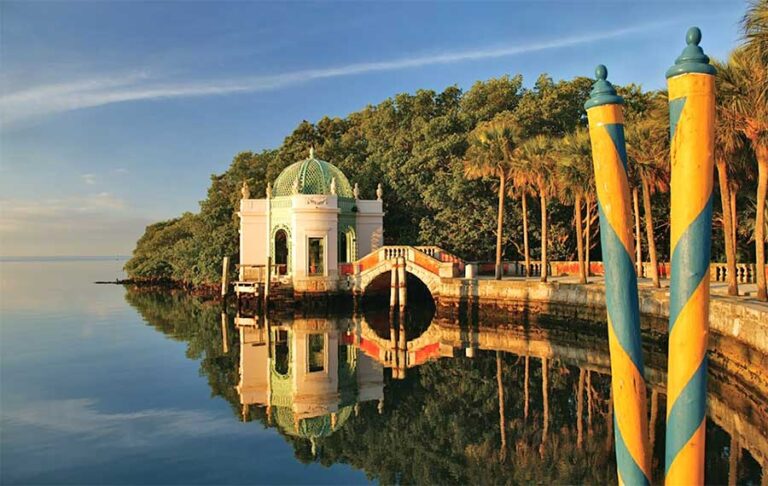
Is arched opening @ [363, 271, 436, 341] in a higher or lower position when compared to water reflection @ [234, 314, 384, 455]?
higher

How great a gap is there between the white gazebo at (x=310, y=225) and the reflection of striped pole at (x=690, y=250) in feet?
98.3

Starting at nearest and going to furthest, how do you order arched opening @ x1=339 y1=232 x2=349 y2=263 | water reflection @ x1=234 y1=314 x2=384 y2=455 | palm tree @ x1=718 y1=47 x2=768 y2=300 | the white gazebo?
water reflection @ x1=234 y1=314 x2=384 y2=455 → palm tree @ x1=718 y1=47 x2=768 y2=300 → the white gazebo → arched opening @ x1=339 y1=232 x2=349 y2=263

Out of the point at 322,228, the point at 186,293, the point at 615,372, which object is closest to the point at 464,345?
the point at 322,228

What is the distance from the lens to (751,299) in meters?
18.2

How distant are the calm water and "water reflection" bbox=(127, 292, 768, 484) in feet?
0.20

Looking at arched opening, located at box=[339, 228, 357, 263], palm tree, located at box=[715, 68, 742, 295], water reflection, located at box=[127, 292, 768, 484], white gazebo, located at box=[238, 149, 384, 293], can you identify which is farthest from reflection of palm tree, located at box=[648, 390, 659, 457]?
arched opening, located at box=[339, 228, 357, 263]

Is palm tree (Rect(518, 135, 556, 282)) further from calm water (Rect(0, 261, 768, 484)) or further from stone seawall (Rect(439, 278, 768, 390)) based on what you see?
calm water (Rect(0, 261, 768, 484))

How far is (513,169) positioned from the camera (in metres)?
29.2

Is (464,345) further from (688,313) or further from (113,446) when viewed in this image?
(688,313)

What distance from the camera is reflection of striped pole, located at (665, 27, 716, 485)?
3.67m

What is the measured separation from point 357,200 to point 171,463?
88.1ft

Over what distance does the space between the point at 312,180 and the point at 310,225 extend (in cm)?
410

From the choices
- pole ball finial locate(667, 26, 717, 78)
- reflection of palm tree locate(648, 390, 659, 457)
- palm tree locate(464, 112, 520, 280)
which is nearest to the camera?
pole ball finial locate(667, 26, 717, 78)

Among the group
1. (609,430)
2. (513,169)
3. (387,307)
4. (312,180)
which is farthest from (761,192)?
(312,180)
